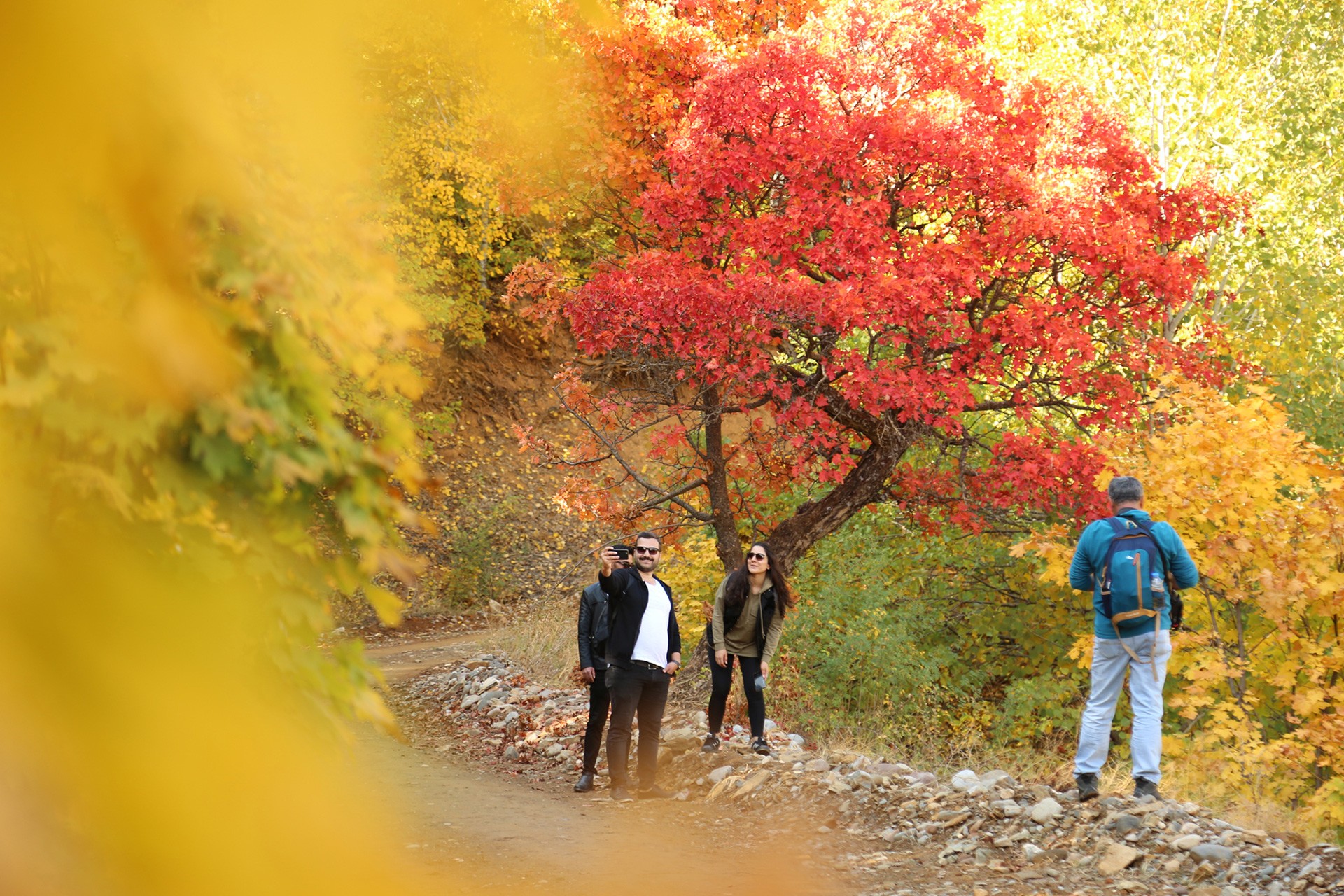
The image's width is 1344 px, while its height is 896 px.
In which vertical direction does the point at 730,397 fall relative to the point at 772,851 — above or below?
above

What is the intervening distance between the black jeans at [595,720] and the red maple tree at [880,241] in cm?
240

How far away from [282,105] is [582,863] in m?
5.81

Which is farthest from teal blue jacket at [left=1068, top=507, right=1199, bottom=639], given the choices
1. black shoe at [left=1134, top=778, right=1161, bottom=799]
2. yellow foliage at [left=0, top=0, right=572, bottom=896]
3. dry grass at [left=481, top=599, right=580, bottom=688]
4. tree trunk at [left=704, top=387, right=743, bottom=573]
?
dry grass at [left=481, top=599, right=580, bottom=688]

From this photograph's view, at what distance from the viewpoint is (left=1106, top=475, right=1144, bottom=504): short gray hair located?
6.73m

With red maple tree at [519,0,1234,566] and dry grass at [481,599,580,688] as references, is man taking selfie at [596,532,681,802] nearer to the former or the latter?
red maple tree at [519,0,1234,566]

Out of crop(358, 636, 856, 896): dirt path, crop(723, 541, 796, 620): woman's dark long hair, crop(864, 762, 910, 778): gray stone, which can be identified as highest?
crop(723, 541, 796, 620): woman's dark long hair

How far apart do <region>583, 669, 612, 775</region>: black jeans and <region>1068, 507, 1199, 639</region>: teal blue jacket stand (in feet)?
11.5

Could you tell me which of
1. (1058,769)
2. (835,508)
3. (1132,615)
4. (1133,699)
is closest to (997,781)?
(1133,699)

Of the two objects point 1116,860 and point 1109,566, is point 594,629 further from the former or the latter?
point 1116,860

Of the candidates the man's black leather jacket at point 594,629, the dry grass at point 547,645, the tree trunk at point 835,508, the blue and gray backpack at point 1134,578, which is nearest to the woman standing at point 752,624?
the man's black leather jacket at point 594,629

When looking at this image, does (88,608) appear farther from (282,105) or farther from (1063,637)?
(1063,637)

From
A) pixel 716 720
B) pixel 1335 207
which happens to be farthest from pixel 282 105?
pixel 1335 207

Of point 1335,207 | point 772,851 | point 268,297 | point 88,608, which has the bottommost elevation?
point 772,851

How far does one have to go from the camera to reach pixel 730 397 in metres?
10.4
